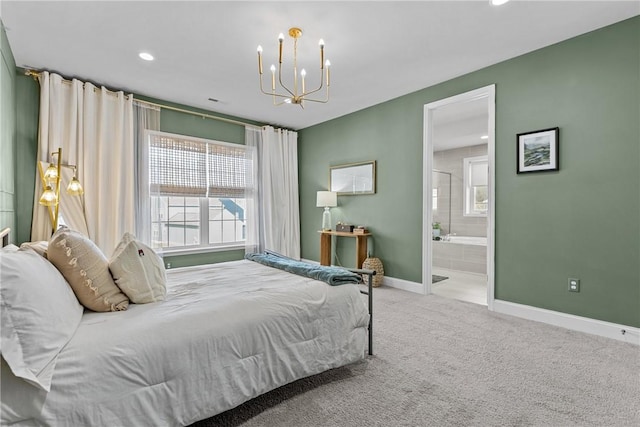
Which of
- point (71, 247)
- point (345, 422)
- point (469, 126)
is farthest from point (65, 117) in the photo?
point (469, 126)

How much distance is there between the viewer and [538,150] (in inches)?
121

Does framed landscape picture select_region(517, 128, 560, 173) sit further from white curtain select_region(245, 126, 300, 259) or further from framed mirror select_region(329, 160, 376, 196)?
white curtain select_region(245, 126, 300, 259)

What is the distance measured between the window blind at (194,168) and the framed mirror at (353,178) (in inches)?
61.5

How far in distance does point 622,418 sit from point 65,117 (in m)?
5.44

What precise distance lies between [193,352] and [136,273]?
0.57 meters

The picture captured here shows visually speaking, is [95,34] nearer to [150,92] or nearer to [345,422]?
[150,92]

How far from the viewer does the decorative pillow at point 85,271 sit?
1473mm

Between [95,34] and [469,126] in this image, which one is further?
[469,126]

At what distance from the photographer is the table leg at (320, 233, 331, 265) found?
519 cm

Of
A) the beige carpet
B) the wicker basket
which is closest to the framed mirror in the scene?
the wicker basket

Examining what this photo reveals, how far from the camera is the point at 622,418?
5.45ft

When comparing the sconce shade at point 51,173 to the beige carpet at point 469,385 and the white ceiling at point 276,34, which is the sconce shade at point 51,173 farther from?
the beige carpet at point 469,385

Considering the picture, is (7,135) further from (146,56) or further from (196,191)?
(196,191)

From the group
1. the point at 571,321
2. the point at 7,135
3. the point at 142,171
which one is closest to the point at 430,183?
the point at 571,321
